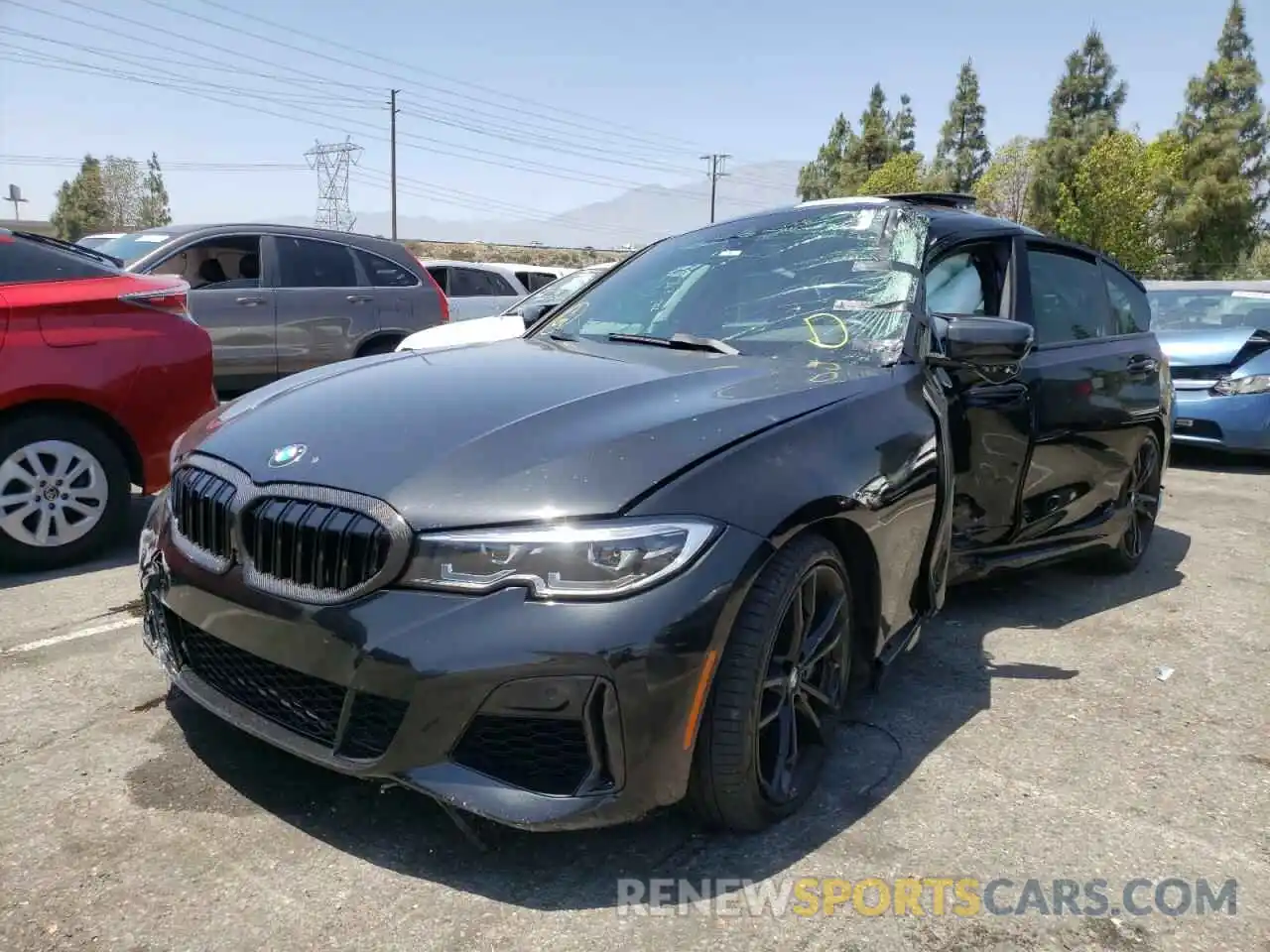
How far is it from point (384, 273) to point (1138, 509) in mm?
6792

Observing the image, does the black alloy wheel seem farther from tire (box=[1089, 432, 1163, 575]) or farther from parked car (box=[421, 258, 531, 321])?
parked car (box=[421, 258, 531, 321])

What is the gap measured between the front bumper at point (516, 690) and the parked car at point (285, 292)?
6.27 meters

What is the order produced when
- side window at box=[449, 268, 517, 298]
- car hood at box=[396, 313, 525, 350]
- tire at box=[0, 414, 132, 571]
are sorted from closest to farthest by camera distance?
1. car hood at box=[396, 313, 525, 350]
2. tire at box=[0, 414, 132, 571]
3. side window at box=[449, 268, 517, 298]

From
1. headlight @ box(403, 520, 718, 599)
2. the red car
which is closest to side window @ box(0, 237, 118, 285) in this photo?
the red car

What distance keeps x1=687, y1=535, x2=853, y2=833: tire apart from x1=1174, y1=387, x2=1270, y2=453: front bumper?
7.03 m

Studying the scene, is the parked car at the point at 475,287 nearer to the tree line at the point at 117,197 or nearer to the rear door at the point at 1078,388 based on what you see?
the rear door at the point at 1078,388

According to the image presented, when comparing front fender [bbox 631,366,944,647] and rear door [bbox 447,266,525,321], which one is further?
rear door [bbox 447,266,525,321]

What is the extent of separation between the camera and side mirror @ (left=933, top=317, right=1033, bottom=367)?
120 inches

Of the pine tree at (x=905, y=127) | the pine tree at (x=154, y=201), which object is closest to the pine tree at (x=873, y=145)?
the pine tree at (x=905, y=127)

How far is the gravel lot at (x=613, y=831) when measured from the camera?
6.73 feet

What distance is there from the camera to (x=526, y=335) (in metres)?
3.73

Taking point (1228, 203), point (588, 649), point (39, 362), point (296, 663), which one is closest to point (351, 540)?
point (296, 663)

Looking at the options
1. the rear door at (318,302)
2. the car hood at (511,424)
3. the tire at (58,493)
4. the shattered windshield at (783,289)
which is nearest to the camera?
the car hood at (511,424)

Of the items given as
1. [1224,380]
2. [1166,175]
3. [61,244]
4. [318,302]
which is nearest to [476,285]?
[318,302]
